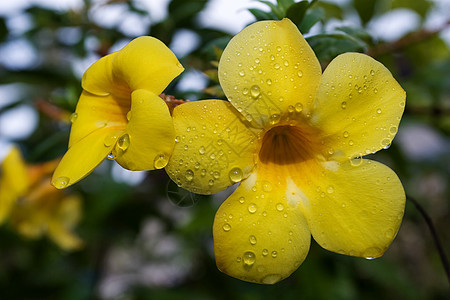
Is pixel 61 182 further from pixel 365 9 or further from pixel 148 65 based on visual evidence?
pixel 365 9

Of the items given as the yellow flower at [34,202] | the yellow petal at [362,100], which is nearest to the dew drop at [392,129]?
the yellow petal at [362,100]

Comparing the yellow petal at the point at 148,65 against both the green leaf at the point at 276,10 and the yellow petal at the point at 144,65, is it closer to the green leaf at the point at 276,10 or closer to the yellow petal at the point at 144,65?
the yellow petal at the point at 144,65

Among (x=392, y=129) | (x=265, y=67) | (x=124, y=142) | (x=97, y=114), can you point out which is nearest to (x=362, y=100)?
(x=392, y=129)

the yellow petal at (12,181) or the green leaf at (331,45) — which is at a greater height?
the green leaf at (331,45)

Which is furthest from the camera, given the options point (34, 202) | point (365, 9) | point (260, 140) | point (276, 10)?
point (365, 9)

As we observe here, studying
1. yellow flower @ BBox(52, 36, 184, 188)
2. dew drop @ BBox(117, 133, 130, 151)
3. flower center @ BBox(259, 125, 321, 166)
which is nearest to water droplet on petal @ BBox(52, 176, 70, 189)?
yellow flower @ BBox(52, 36, 184, 188)

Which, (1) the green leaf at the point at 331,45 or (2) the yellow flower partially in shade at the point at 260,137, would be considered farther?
(1) the green leaf at the point at 331,45

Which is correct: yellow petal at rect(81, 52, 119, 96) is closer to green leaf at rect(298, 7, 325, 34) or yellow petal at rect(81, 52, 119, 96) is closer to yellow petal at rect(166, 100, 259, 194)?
yellow petal at rect(166, 100, 259, 194)
